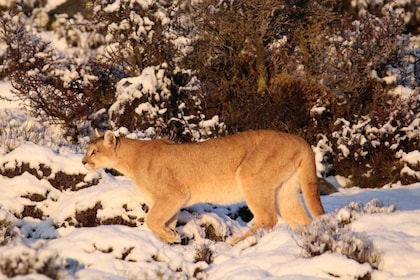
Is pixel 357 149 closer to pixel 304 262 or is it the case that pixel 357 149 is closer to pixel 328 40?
pixel 328 40

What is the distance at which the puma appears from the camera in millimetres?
8773

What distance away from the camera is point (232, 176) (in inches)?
355

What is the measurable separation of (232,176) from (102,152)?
2.09 metres

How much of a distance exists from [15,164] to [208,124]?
534 cm

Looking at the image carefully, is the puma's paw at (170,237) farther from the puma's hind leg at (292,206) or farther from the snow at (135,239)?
the puma's hind leg at (292,206)

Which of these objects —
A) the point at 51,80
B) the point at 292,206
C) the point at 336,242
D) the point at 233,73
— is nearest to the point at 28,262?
the point at 336,242

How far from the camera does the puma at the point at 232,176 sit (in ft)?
28.8

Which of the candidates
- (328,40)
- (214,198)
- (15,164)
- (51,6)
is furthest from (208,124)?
(51,6)

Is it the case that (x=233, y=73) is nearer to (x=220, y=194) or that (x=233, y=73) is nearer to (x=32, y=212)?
(x=32, y=212)

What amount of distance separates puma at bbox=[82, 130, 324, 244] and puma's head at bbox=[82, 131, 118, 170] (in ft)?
1.00

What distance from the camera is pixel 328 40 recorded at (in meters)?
16.4

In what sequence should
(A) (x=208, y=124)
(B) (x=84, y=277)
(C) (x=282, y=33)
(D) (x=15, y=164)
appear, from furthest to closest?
(C) (x=282, y=33) → (A) (x=208, y=124) → (D) (x=15, y=164) → (B) (x=84, y=277)

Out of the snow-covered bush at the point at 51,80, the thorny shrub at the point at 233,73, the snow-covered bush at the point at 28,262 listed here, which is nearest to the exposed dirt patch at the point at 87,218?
the snow-covered bush at the point at 28,262

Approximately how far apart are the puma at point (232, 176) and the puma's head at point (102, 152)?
30 cm
